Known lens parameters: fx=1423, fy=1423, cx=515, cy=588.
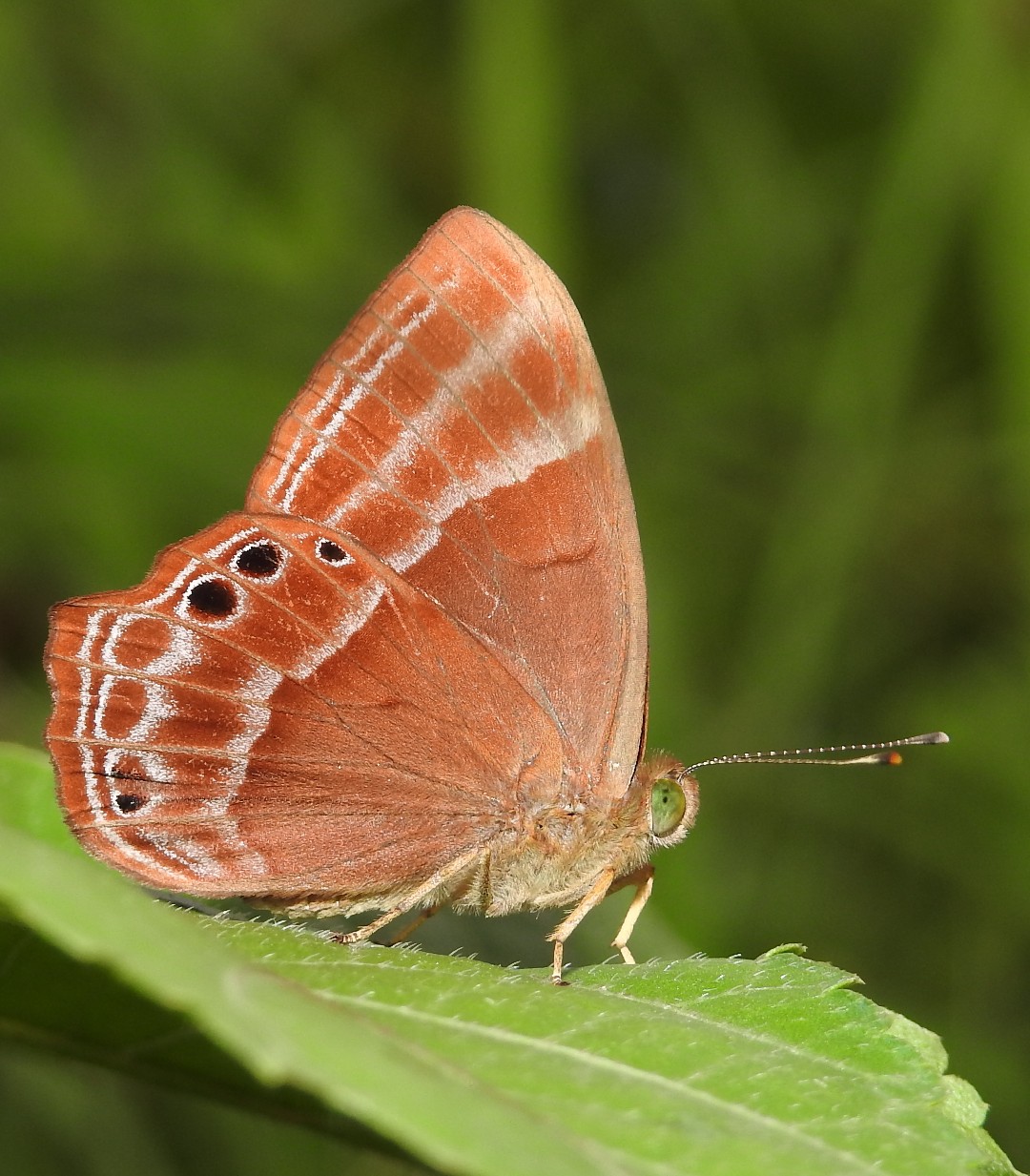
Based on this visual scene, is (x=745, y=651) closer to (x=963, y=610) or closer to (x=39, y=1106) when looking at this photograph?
(x=963, y=610)

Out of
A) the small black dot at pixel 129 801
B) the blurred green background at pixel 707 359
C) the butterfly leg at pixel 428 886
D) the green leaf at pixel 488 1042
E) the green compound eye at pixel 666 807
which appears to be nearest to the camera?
the green leaf at pixel 488 1042

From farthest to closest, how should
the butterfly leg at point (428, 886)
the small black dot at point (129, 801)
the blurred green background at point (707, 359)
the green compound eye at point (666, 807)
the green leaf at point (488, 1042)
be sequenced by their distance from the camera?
the blurred green background at point (707, 359) → the green compound eye at point (666, 807) → the butterfly leg at point (428, 886) → the small black dot at point (129, 801) → the green leaf at point (488, 1042)

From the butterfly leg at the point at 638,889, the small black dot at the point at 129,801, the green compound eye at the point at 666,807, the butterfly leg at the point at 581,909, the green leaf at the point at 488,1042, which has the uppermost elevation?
the green leaf at the point at 488,1042

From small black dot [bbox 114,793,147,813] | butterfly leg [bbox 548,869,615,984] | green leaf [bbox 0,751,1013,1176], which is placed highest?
green leaf [bbox 0,751,1013,1176]

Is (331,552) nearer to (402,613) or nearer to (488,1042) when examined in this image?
(402,613)

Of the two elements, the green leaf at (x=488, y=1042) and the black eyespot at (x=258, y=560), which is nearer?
the green leaf at (x=488, y=1042)

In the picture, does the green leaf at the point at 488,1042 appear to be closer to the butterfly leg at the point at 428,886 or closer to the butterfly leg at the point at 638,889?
the butterfly leg at the point at 428,886

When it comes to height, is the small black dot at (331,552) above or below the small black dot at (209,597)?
above

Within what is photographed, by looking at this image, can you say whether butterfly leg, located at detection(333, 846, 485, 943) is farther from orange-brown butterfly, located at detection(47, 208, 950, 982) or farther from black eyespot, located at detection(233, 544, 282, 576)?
black eyespot, located at detection(233, 544, 282, 576)

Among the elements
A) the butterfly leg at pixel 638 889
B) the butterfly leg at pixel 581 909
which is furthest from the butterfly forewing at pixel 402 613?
the butterfly leg at pixel 638 889

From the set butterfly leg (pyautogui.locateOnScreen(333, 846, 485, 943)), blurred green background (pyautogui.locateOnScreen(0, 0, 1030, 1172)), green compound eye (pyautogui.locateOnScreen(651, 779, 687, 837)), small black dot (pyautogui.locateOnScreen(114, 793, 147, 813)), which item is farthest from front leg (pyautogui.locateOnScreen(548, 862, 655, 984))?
blurred green background (pyautogui.locateOnScreen(0, 0, 1030, 1172))
